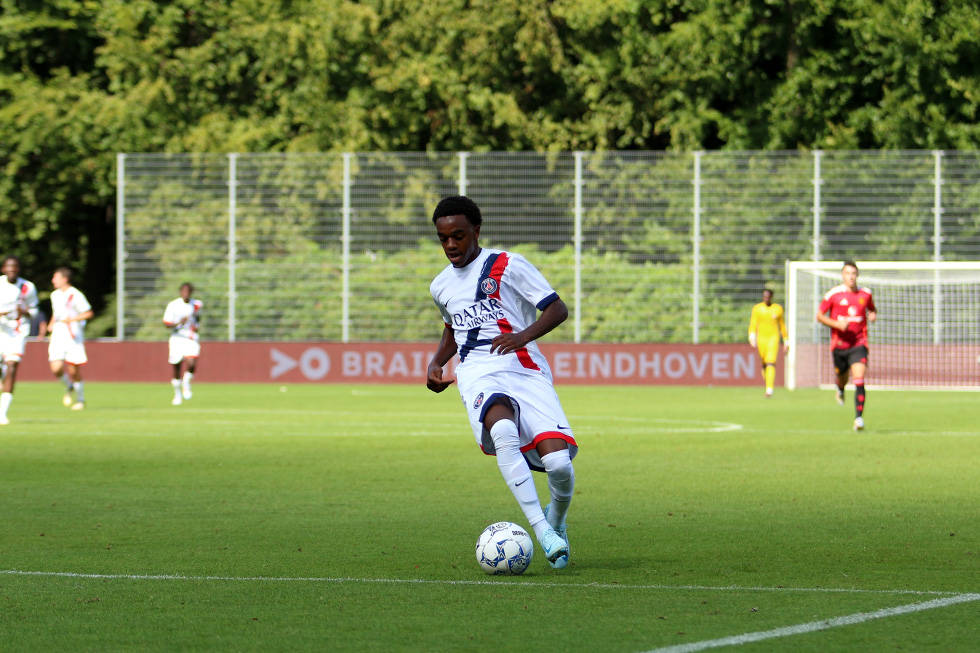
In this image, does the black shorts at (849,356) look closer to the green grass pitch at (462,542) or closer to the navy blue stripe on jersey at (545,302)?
the green grass pitch at (462,542)

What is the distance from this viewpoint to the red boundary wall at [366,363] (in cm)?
3130

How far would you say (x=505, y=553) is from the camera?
745cm

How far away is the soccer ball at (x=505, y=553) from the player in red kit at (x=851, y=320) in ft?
37.0

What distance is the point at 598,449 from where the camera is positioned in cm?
1577

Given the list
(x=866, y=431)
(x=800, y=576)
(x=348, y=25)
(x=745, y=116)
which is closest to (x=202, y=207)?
(x=348, y=25)

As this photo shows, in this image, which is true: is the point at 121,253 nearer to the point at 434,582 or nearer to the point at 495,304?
the point at 495,304

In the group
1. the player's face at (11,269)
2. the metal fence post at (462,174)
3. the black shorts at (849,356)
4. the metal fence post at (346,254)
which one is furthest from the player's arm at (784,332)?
the player's face at (11,269)

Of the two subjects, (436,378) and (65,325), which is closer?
(436,378)

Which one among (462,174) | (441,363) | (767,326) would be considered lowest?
(441,363)

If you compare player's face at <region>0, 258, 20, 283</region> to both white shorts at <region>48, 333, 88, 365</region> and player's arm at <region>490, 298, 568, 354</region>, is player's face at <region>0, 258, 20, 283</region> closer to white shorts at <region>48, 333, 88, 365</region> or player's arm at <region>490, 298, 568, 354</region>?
white shorts at <region>48, 333, 88, 365</region>

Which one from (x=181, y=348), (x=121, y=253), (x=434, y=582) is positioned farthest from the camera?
(x=121, y=253)

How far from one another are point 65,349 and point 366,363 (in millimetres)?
10768

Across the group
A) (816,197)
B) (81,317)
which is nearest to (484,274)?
(81,317)

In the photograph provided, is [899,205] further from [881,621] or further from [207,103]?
[881,621]
